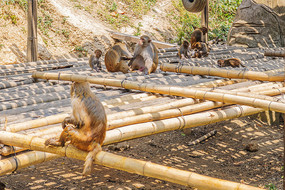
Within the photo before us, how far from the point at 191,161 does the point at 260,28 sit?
242 inches

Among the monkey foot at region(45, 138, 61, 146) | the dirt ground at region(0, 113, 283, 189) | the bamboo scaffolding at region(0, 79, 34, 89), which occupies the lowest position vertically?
the dirt ground at region(0, 113, 283, 189)

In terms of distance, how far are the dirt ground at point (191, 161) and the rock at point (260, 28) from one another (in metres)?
3.40

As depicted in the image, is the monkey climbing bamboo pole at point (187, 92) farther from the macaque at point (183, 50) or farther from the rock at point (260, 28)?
the rock at point (260, 28)

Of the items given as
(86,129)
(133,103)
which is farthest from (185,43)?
(86,129)

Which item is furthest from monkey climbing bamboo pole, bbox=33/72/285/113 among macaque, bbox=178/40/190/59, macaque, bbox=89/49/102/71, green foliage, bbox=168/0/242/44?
green foliage, bbox=168/0/242/44

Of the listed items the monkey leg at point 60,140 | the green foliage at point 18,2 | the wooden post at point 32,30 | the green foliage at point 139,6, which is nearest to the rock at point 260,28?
the green foliage at point 139,6

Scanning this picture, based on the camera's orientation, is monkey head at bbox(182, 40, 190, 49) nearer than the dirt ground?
No

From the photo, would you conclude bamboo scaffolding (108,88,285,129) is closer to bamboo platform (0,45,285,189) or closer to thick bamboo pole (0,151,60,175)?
bamboo platform (0,45,285,189)

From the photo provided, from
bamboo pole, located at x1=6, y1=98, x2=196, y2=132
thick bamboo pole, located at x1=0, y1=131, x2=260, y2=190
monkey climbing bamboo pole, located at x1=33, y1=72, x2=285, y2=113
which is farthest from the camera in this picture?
monkey climbing bamboo pole, located at x1=33, y1=72, x2=285, y2=113

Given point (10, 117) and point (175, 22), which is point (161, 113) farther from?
point (175, 22)

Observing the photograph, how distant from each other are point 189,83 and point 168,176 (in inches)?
128

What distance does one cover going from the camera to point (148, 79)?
6602 millimetres

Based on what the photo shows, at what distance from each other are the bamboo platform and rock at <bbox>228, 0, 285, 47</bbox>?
552 centimetres

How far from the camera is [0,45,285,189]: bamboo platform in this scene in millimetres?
3899
